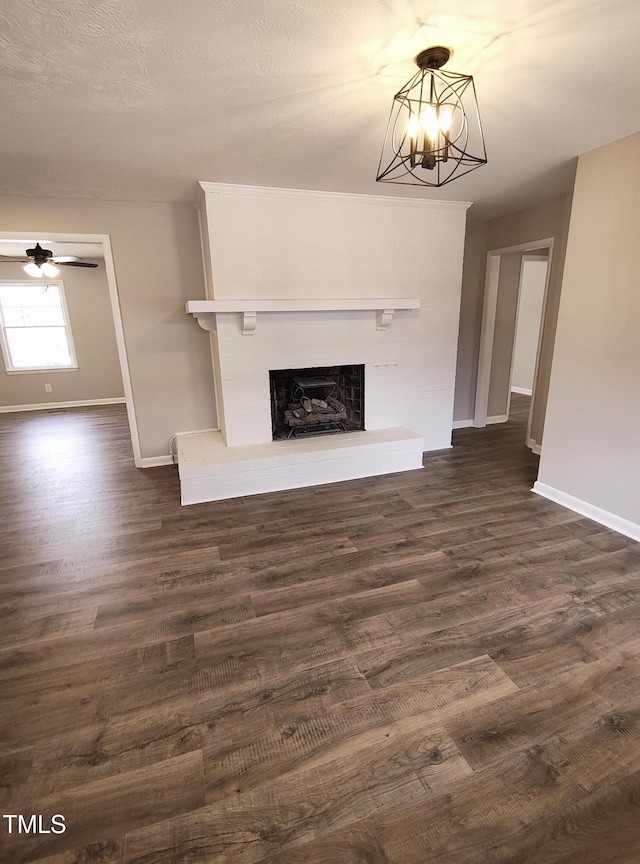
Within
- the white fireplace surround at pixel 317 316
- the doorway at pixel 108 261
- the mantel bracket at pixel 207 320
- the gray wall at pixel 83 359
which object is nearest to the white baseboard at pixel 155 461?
the doorway at pixel 108 261

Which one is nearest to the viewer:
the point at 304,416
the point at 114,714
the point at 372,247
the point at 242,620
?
the point at 114,714

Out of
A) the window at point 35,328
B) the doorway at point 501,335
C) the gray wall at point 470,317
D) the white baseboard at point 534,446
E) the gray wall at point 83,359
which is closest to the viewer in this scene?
the white baseboard at point 534,446

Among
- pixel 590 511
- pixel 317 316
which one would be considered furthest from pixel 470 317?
pixel 590 511

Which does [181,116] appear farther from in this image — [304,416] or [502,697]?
[502,697]

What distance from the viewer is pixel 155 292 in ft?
12.8

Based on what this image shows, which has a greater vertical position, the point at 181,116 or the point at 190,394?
the point at 181,116

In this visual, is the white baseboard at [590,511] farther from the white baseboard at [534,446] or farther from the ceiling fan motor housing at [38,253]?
the ceiling fan motor housing at [38,253]

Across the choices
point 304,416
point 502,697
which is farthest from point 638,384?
point 304,416

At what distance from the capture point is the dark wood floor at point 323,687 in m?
1.22

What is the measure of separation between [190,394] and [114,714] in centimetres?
309

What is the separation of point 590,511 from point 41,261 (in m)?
5.99

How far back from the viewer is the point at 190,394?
4238 millimetres

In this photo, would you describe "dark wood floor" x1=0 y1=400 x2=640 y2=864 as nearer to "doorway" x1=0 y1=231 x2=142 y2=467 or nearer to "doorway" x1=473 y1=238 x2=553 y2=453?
"doorway" x1=0 y1=231 x2=142 y2=467

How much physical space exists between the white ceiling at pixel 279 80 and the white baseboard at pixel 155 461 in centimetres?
248
